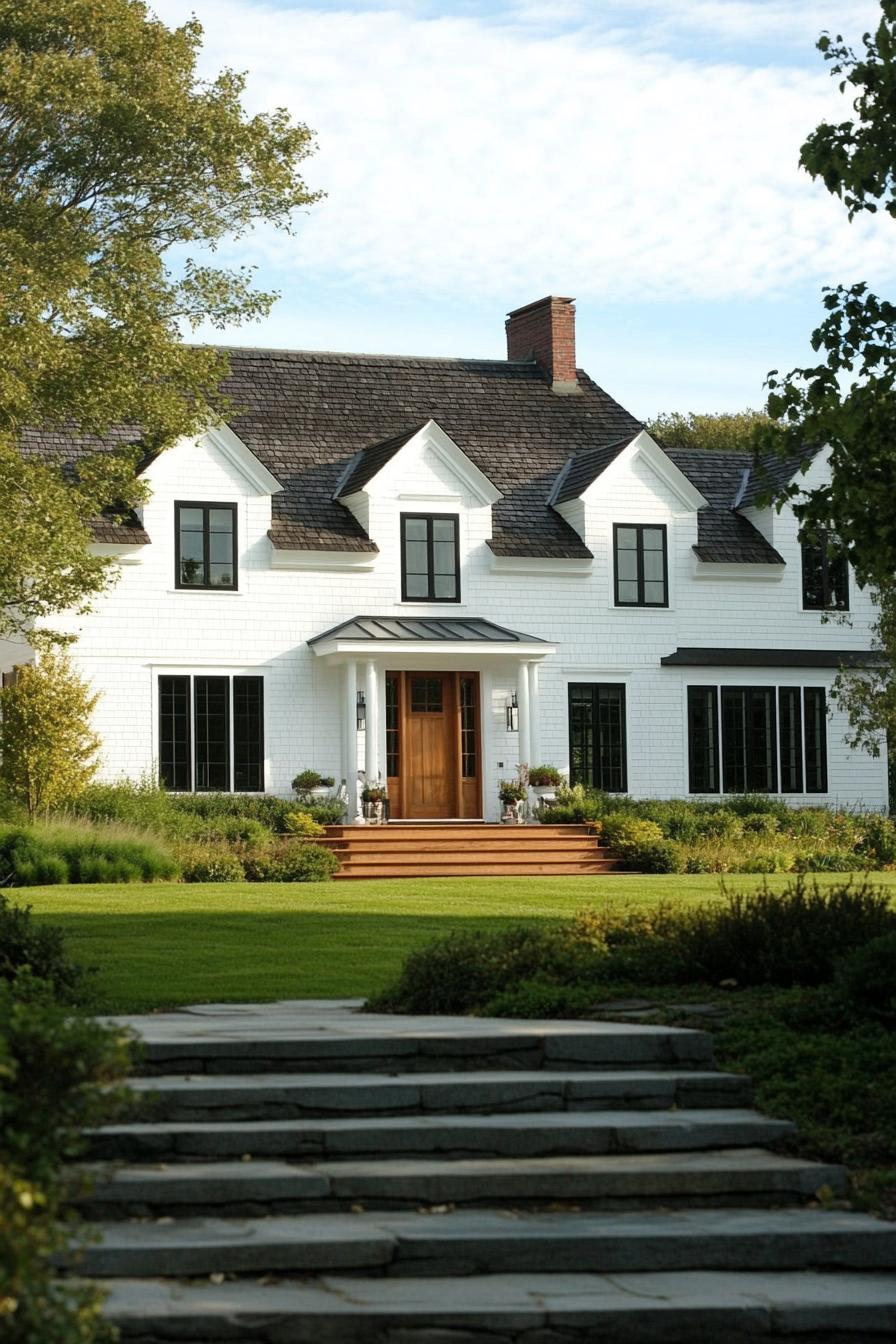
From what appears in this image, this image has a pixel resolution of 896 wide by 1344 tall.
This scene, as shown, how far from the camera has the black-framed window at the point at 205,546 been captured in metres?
29.5

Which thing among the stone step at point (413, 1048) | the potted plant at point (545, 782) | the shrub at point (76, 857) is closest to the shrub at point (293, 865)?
the shrub at point (76, 857)

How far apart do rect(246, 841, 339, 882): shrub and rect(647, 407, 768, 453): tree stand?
103 ft

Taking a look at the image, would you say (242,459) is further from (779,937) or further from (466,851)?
(779,937)

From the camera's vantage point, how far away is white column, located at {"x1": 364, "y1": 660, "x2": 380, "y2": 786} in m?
29.1

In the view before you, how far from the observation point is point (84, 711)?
2675 centimetres

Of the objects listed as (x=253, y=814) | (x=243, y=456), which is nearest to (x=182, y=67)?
(x=243, y=456)

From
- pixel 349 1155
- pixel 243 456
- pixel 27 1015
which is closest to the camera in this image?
pixel 27 1015

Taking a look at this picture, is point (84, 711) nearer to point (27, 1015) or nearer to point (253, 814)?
point (253, 814)

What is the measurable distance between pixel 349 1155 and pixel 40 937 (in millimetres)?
3940

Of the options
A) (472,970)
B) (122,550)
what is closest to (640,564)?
(122,550)

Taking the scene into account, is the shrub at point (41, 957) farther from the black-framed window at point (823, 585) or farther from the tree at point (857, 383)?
the black-framed window at point (823, 585)

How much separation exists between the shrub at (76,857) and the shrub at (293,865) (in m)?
1.35

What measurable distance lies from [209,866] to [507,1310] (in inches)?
716

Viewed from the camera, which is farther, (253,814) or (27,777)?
(253,814)
